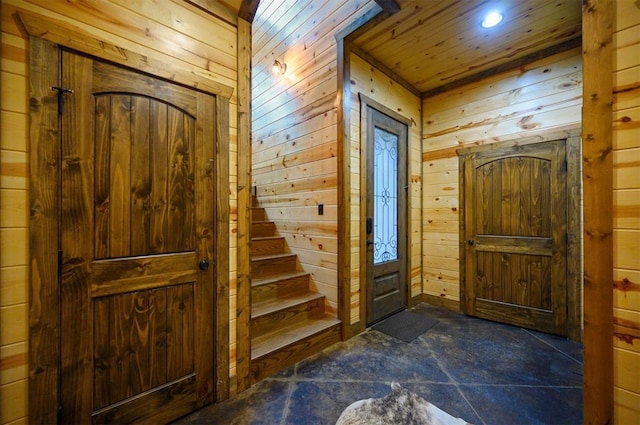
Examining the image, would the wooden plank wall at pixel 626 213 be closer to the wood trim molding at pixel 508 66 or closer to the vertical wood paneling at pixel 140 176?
the wood trim molding at pixel 508 66

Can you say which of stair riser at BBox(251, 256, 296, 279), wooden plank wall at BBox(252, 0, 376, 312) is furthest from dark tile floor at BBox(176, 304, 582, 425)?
stair riser at BBox(251, 256, 296, 279)

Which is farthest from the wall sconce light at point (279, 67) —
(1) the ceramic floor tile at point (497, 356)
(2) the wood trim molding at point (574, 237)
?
(1) the ceramic floor tile at point (497, 356)

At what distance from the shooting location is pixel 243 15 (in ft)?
5.99

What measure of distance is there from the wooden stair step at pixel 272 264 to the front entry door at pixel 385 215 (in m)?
0.91

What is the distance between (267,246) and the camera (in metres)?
3.14

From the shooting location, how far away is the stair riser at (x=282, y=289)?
2479mm

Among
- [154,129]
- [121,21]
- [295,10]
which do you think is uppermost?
[295,10]

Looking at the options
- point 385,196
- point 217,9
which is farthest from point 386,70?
point 217,9

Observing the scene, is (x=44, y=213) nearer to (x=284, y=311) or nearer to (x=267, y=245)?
(x=284, y=311)

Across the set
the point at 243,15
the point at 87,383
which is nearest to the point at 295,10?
the point at 243,15

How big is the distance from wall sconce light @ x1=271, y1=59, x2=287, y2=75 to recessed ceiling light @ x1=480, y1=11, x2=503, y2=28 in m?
2.15

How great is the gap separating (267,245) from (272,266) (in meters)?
0.34

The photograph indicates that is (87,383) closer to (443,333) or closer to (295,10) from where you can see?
(443,333)

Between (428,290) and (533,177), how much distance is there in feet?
6.04
